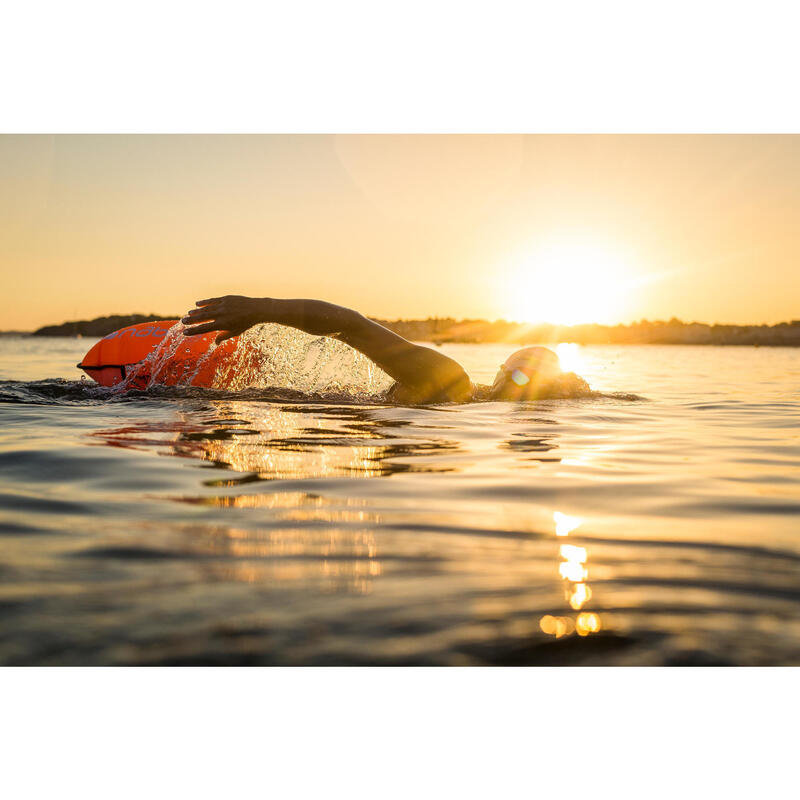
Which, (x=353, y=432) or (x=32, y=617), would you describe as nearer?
(x=32, y=617)

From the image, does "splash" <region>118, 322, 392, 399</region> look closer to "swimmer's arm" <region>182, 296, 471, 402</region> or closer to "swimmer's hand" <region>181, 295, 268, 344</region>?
"swimmer's arm" <region>182, 296, 471, 402</region>

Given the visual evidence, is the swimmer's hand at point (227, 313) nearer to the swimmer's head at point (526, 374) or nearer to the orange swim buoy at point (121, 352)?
the orange swim buoy at point (121, 352)

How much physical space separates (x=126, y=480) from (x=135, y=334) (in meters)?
5.63

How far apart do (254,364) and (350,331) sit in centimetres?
212

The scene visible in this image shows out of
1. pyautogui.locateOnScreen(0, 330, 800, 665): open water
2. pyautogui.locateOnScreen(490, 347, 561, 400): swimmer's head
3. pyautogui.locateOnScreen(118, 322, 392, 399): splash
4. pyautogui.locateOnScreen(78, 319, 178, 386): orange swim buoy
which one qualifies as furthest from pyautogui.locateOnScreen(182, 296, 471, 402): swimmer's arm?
pyautogui.locateOnScreen(78, 319, 178, 386): orange swim buoy

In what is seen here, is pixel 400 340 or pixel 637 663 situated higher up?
pixel 400 340

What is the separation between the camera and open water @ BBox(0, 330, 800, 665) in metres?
1.79

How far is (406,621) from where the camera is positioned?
74.1 inches

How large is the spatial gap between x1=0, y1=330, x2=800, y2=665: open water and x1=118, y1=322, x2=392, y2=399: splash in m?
2.55

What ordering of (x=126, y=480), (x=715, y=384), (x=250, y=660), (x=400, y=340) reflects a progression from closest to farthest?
1. (x=250, y=660)
2. (x=126, y=480)
3. (x=400, y=340)
4. (x=715, y=384)

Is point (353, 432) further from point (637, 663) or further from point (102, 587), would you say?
point (637, 663)

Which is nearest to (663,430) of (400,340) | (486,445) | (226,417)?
(486,445)

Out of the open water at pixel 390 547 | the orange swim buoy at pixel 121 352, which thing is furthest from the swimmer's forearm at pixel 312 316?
the orange swim buoy at pixel 121 352

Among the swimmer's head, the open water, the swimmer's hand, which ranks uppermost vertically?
the swimmer's hand
